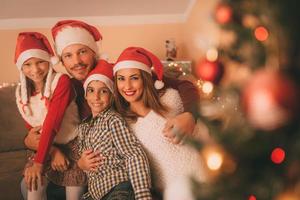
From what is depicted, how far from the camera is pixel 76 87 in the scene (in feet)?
6.01

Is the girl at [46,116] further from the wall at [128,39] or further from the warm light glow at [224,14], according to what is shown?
the wall at [128,39]

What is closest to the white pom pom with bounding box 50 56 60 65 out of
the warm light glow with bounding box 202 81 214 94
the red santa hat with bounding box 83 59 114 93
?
the red santa hat with bounding box 83 59 114 93

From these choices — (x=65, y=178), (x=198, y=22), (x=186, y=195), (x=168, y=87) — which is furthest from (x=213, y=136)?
(x=198, y=22)

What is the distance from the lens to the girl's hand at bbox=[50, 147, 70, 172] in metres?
1.65

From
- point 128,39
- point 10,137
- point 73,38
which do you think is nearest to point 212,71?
point 73,38

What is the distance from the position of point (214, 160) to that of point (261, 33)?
0.27 meters

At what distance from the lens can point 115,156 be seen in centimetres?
156

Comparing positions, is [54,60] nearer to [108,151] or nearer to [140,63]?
[140,63]

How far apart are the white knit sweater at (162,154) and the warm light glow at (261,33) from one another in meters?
0.87

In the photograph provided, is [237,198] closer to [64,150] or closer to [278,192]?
[278,192]

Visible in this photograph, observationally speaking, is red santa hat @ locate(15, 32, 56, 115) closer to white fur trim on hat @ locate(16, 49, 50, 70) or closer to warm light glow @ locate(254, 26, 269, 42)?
white fur trim on hat @ locate(16, 49, 50, 70)

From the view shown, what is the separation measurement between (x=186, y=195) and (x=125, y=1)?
2.43 m

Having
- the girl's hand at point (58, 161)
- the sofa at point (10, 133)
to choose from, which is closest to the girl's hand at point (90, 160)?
the girl's hand at point (58, 161)

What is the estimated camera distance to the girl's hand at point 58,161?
65.0 inches
